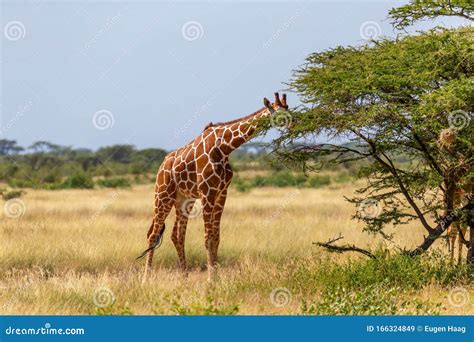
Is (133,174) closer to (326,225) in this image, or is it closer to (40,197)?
(40,197)

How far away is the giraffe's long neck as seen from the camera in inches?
495

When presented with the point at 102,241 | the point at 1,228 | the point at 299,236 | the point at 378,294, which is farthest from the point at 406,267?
the point at 1,228

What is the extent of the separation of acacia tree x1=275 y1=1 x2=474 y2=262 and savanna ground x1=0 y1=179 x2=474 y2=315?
124cm

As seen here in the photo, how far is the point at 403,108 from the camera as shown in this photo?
11750 mm

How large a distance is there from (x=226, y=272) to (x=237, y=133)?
277cm

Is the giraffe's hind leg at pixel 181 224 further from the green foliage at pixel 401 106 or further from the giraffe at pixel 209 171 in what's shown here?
the green foliage at pixel 401 106

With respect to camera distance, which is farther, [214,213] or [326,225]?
[326,225]

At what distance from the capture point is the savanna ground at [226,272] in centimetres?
1014

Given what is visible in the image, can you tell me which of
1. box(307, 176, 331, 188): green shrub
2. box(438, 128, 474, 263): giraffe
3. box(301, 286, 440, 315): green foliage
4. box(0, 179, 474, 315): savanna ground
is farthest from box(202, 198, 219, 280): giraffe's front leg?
box(307, 176, 331, 188): green shrub

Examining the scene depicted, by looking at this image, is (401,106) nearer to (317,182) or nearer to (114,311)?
(114,311)

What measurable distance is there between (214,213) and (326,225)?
27.6 feet

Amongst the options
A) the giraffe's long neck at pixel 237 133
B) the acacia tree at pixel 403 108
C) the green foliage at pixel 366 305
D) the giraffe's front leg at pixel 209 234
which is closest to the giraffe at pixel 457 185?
the acacia tree at pixel 403 108

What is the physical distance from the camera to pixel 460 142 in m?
12.2

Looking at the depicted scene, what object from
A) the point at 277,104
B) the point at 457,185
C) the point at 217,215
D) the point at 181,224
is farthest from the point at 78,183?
the point at 457,185
